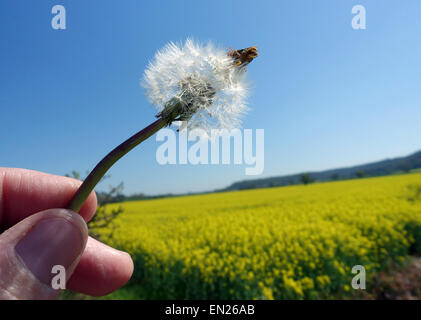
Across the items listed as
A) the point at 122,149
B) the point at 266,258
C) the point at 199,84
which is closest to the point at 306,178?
the point at 266,258

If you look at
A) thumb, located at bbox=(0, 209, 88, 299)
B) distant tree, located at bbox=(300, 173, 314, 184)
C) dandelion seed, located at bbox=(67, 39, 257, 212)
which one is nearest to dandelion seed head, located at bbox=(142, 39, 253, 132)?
dandelion seed, located at bbox=(67, 39, 257, 212)

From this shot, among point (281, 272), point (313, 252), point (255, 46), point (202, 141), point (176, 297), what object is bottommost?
point (176, 297)

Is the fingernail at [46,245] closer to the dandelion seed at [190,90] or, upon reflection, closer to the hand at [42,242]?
the hand at [42,242]

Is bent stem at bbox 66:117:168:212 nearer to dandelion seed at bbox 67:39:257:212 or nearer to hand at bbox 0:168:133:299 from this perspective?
dandelion seed at bbox 67:39:257:212

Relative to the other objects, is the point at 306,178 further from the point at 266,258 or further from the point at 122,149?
the point at 122,149

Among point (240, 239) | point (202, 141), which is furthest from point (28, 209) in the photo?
point (240, 239)

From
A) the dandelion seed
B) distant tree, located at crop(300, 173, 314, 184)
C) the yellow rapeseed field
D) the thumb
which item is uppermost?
distant tree, located at crop(300, 173, 314, 184)
